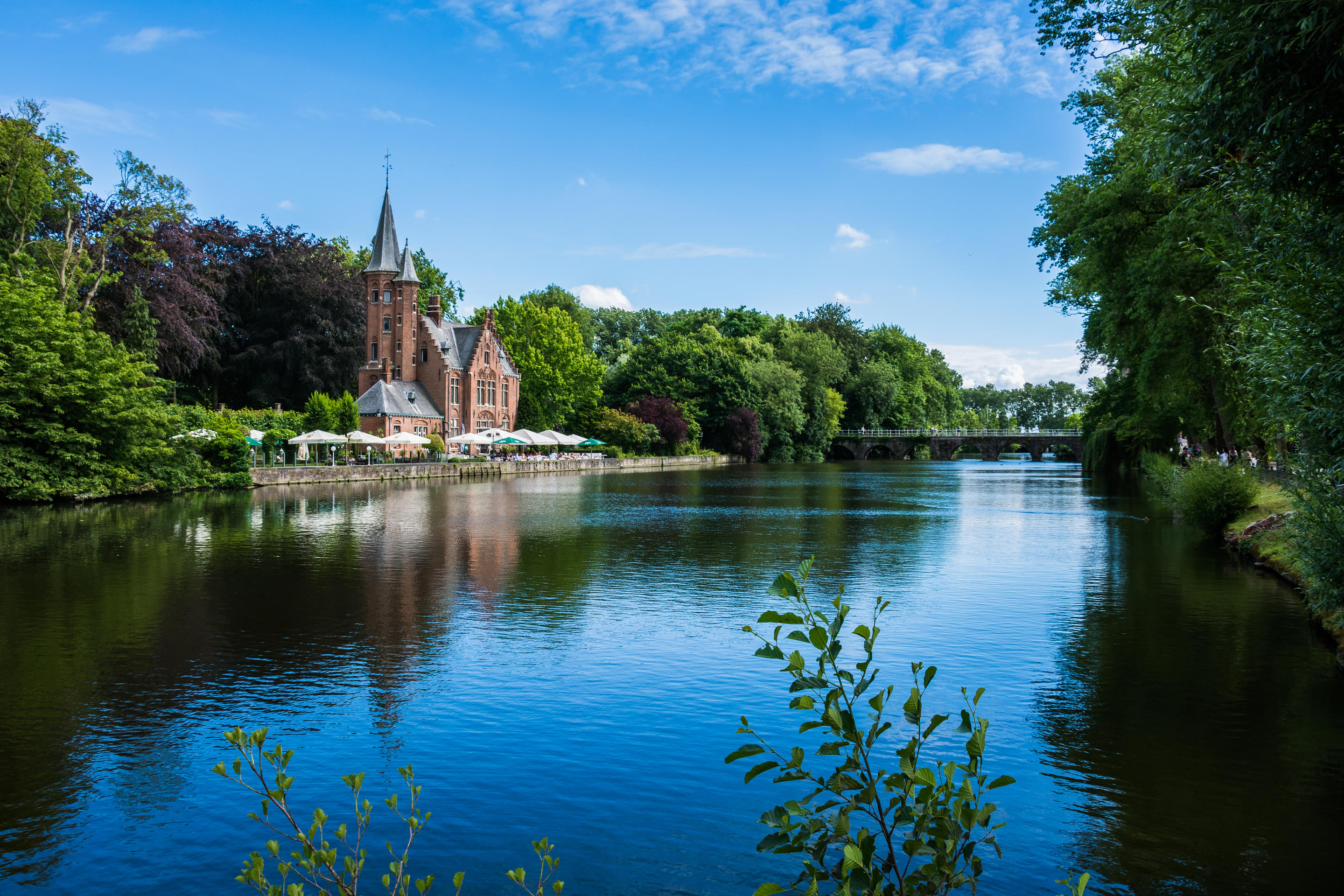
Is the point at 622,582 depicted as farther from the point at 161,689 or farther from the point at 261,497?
the point at 261,497

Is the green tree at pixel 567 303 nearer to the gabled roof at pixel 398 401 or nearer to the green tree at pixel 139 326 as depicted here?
the gabled roof at pixel 398 401

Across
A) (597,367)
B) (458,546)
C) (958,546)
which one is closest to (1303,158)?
(958,546)

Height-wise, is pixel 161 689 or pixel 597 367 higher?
pixel 597 367

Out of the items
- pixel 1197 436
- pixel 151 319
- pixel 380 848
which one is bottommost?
pixel 380 848

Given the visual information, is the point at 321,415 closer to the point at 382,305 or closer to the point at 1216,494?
the point at 382,305

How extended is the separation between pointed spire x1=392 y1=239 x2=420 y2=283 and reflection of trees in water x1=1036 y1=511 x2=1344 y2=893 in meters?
64.3

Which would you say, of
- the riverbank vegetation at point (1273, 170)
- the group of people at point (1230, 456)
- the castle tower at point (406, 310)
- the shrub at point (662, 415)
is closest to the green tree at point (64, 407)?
the riverbank vegetation at point (1273, 170)

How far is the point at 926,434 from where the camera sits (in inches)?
4510

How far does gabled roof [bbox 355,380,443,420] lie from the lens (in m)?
66.8

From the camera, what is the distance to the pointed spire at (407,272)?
71938mm

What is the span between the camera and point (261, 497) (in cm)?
3872

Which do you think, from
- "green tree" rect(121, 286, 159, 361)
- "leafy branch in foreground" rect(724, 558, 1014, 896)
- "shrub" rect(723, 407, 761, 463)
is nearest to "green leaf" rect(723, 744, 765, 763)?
"leafy branch in foreground" rect(724, 558, 1014, 896)

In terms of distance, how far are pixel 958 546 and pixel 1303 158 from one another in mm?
17216

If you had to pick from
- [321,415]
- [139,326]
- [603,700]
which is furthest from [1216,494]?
[139,326]
